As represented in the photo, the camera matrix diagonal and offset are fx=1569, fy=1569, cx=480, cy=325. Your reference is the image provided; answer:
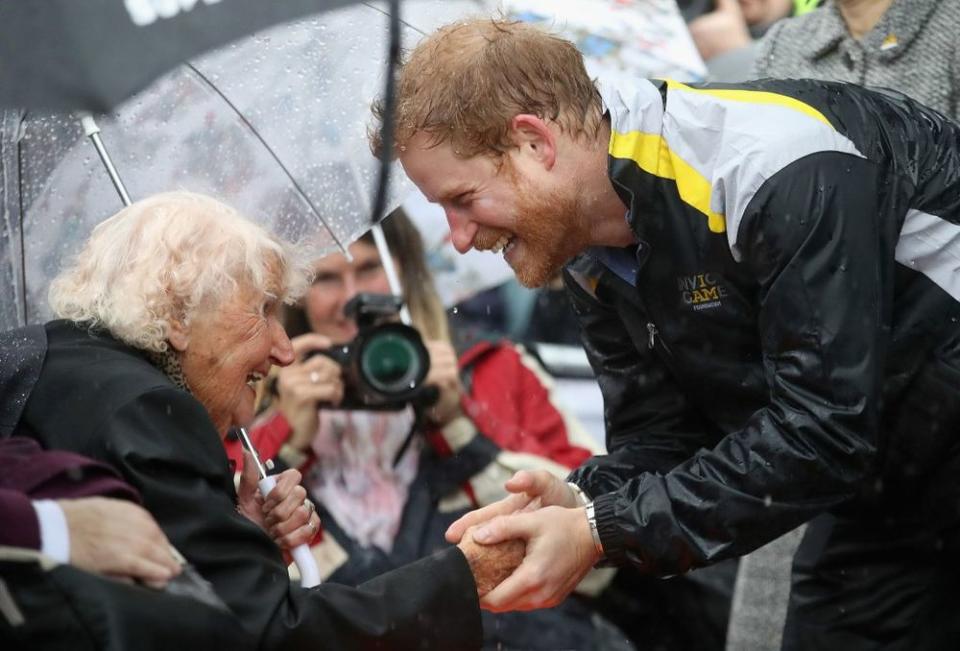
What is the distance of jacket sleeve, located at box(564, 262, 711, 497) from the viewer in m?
3.90

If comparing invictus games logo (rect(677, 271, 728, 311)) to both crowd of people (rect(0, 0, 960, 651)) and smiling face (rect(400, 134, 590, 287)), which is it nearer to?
crowd of people (rect(0, 0, 960, 651))

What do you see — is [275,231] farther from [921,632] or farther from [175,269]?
[921,632]

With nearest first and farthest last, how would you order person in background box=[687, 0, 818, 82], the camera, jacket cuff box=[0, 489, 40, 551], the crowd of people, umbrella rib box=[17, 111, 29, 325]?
jacket cuff box=[0, 489, 40, 551] → the crowd of people → umbrella rib box=[17, 111, 29, 325] → the camera → person in background box=[687, 0, 818, 82]

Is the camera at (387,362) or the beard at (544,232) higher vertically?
the beard at (544,232)

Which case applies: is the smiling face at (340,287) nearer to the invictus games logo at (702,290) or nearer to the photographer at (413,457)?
the photographer at (413,457)

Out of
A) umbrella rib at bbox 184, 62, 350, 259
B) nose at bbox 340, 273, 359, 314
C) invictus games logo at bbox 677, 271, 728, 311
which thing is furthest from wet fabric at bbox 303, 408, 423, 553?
invictus games logo at bbox 677, 271, 728, 311

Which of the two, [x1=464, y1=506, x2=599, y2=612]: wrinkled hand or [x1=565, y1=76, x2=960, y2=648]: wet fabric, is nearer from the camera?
[x1=565, y1=76, x2=960, y2=648]: wet fabric

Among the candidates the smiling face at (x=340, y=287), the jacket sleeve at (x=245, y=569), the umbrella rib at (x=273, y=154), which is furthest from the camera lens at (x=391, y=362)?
the jacket sleeve at (x=245, y=569)

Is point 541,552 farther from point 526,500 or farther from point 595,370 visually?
point 595,370

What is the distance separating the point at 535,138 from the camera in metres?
3.42

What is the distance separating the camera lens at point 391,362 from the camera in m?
4.66

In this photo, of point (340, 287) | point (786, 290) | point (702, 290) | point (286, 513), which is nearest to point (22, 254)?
point (286, 513)

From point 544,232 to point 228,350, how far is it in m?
0.74

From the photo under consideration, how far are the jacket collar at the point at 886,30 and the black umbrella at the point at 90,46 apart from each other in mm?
1997
